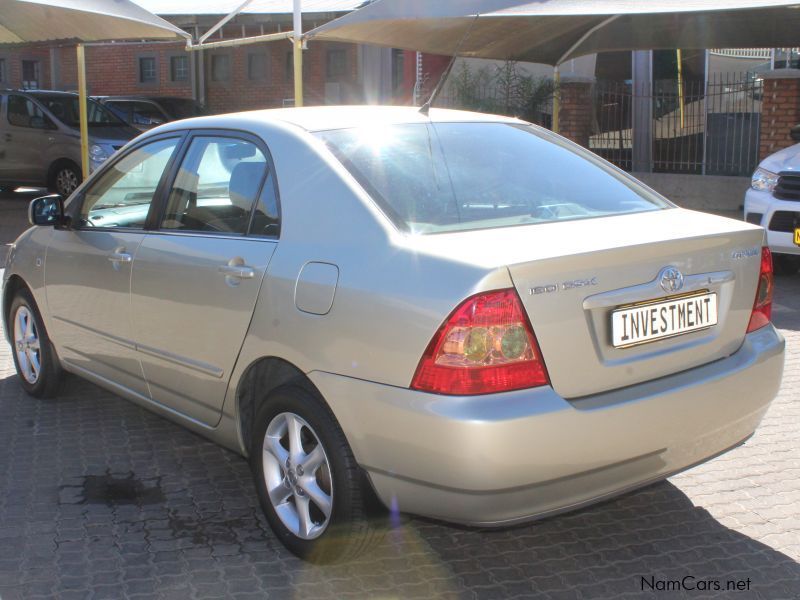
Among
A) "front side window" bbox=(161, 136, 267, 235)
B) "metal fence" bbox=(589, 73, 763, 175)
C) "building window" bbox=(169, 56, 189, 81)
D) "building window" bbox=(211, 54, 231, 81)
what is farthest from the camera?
"building window" bbox=(169, 56, 189, 81)

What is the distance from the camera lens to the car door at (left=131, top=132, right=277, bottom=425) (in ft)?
12.3

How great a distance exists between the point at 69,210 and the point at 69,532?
1.88m

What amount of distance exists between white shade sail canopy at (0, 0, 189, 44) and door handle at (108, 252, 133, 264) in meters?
7.74

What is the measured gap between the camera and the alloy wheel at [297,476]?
3436 mm

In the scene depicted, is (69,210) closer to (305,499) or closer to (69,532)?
(69,532)

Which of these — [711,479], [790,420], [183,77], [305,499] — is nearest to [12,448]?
[305,499]

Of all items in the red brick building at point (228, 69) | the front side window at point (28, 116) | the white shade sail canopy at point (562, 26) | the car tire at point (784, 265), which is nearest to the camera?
the car tire at point (784, 265)

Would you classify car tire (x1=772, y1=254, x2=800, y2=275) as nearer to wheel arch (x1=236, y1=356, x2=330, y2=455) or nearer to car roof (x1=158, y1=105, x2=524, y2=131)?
car roof (x1=158, y1=105, x2=524, y2=131)

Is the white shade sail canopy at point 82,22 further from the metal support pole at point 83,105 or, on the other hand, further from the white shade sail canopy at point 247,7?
the white shade sail canopy at point 247,7

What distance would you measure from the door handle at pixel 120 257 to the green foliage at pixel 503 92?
11.3 m

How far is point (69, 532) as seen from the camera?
3920 mm

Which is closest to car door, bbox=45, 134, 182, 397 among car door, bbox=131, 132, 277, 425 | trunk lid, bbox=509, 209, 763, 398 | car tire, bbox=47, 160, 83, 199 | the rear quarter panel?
car door, bbox=131, 132, 277, 425

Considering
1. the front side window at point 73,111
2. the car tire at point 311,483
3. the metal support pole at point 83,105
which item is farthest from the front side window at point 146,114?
the car tire at point 311,483

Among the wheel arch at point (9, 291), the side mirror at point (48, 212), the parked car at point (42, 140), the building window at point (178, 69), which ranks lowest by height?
the wheel arch at point (9, 291)
